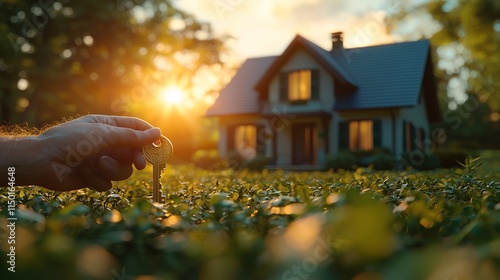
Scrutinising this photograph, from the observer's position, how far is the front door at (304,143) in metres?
26.3

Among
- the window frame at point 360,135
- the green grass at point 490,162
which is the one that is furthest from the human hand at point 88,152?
the window frame at point 360,135

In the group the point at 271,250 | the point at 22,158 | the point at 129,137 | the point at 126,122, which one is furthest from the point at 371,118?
the point at 271,250

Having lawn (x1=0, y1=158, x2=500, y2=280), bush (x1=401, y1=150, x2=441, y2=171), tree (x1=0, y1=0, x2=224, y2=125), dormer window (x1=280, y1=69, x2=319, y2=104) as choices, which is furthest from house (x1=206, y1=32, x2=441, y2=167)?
lawn (x1=0, y1=158, x2=500, y2=280)

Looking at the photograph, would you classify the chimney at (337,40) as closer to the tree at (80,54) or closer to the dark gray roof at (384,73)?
the dark gray roof at (384,73)

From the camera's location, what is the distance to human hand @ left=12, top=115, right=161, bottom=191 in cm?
284

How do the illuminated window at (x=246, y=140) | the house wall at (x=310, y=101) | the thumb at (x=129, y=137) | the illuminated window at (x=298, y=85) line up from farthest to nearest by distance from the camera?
the illuminated window at (x=246, y=140) < the illuminated window at (x=298, y=85) < the house wall at (x=310, y=101) < the thumb at (x=129, y=137)

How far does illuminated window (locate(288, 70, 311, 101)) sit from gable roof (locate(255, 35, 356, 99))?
912 mm

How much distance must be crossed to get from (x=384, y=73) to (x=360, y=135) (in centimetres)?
355

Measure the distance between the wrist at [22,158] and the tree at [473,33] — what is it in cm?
3151

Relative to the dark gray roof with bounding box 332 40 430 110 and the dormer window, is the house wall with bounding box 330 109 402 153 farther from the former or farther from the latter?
the dormer window

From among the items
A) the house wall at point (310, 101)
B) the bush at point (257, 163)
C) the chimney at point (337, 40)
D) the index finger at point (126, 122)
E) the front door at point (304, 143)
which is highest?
the chimney at point (337, 40)

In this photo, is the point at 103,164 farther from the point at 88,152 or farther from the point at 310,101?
the point at 310,101

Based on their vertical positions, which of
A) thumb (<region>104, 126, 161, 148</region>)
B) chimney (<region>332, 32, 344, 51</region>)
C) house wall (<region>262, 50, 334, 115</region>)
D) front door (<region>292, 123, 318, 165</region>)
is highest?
chimney (<region>332, 32, 344, 51</region>)

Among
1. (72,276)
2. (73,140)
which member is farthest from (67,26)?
(72,276)
